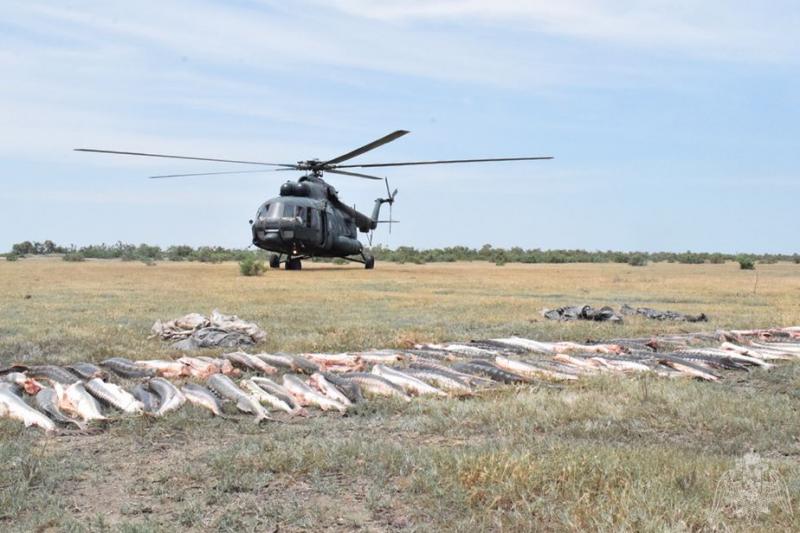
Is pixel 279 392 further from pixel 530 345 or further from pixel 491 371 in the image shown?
pixel 530 345

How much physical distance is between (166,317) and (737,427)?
41.6ft

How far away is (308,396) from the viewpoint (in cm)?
808

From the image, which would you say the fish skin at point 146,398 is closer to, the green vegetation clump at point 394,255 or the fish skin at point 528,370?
the fish skin at point 528,370

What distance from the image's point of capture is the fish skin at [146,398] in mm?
7577

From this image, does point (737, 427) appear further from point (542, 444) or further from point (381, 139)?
point (381, 139)

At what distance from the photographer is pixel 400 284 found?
3062 centimetres

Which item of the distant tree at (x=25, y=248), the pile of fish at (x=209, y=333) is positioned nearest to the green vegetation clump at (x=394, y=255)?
the distant tree at (x=25, y=248)

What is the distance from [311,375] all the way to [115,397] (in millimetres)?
2369

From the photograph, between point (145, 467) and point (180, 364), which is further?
point (180, 364)

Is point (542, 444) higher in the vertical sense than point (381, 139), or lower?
lower

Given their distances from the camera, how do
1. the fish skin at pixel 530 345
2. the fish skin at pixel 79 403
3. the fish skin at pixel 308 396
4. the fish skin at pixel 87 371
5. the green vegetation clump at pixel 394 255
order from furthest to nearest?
the green vegetation clump at pixel 394 255 → the fish skin at pixel 530 345 → the fish skin at pixel 87 371 → the fish skin at pixel 308 396 → the fish skin at pixel 79 403

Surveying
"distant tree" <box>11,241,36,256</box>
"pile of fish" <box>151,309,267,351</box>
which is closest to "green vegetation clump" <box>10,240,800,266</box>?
"distant tree" <box>11,241,36,256</box>

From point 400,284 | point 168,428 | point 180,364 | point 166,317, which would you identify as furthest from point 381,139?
point 168,428

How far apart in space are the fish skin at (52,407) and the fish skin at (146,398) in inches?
24.7
